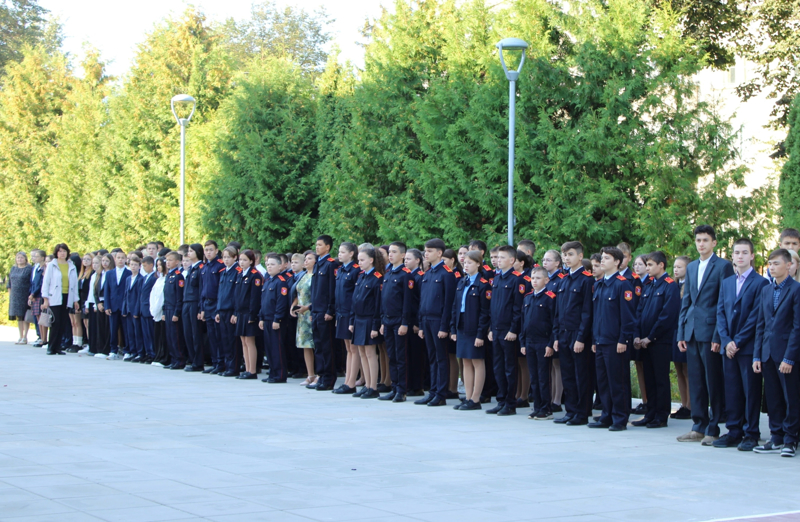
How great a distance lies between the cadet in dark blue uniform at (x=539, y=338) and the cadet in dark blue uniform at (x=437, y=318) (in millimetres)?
1199

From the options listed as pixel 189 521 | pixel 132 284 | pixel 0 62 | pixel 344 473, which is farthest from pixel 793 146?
pixel 0 62

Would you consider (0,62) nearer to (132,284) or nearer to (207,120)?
(207,120)

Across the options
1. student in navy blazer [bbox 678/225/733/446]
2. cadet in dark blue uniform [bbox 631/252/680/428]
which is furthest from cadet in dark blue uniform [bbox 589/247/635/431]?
student in navy blazer [bbox 678/225/733/446]

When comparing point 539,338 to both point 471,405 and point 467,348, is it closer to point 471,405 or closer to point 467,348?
point 467,348

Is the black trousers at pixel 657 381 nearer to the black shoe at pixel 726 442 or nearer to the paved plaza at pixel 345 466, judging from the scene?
the paved plaza at pixel 345 466

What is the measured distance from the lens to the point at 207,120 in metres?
30.1

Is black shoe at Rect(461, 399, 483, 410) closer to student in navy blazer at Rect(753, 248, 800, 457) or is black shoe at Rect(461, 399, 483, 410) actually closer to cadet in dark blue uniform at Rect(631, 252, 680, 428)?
cadet in dark blue uniform at Rect(631, 252, 680, 428)

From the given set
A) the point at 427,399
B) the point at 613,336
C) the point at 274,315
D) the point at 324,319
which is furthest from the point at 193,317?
the point at 613,336

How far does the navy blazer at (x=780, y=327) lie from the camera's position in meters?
8.68

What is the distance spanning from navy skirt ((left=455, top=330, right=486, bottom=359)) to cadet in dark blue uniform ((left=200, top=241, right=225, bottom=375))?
5183 mm

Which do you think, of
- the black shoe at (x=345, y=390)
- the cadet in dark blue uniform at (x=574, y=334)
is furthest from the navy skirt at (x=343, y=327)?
the cadet in dark blue uniform at (x=574, y=334)

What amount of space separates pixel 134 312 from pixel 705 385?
1088 cm

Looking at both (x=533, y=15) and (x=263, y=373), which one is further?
(x=533, y=15)

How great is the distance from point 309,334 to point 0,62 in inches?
1958
